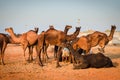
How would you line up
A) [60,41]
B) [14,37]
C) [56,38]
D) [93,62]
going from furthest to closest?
[14,37] → [56,38] → [60,41] → [93,62]

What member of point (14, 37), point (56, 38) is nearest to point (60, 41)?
point (56, 38)

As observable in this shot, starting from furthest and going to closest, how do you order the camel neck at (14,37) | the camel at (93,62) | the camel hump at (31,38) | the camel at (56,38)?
the camel neck at (14,37) → the camel hump at (31,38) → the camel at (56,38) → the camel at (93,62)

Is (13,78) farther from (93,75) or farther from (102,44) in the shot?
(102,44)

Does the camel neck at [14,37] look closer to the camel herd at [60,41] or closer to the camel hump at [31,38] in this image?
the camel herd at [60,41]

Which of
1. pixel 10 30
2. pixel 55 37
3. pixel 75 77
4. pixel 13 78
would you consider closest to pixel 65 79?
pixel 75 77

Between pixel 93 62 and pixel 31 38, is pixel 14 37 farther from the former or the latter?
pixel 93 62

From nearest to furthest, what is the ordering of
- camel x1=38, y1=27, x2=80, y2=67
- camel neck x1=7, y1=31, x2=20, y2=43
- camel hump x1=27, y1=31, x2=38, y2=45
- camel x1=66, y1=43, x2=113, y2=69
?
1. camel x1=66, y1=43, x2=113, y2=69
2. camel x1=38, y1=27, x2=80, y2=67
3. camel hump x1=27, y1=31, x2=38, y2=45
4. camel neck x1=7, y1=31, x2=20, y2=43

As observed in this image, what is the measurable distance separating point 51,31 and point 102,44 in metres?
4.37

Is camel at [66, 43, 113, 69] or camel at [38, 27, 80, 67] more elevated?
camel at [38, 27, 80, 67]

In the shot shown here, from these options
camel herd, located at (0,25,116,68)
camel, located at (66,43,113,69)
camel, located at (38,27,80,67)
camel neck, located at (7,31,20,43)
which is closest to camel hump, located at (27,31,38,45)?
Answer: camel herd, located at (0,25,116,68)

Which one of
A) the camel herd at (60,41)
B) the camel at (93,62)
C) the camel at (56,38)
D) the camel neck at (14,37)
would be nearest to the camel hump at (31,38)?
the camel herd at (60,41)

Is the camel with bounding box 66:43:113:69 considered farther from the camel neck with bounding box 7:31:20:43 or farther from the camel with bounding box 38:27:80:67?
the camel neck with bounding box 7:31:20:43

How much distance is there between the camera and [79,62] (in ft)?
55.7

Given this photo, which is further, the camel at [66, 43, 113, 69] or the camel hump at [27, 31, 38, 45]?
the camel hump at [27, 31, 38, 45]
